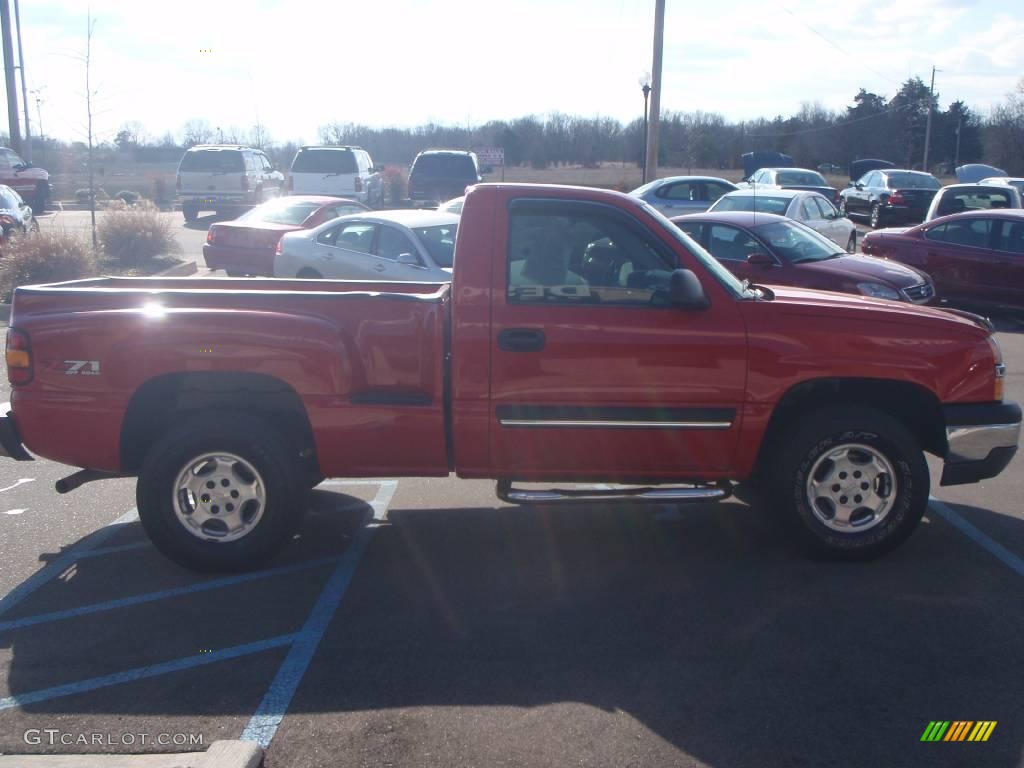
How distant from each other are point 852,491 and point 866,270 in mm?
7237

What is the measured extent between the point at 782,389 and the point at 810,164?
49792 millimetres

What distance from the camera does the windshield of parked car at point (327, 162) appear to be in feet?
84.5

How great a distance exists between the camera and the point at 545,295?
548 centimetres

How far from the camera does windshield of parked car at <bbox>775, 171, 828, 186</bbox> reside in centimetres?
2706

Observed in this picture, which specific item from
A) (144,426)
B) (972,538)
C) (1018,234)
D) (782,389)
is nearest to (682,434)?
(782,389)

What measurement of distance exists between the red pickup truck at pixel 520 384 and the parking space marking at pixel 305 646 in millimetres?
418

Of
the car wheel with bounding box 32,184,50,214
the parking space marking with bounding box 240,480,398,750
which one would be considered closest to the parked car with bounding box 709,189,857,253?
the parking space marking with bounding box 240,480,398,750

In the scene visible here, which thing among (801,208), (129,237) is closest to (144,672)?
(801,208)

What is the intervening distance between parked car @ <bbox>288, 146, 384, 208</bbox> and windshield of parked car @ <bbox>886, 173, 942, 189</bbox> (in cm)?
1411

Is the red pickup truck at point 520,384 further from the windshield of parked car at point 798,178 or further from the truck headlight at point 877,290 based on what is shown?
the windshield of parked car at point 798,178

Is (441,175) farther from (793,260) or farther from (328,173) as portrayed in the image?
(793,260)

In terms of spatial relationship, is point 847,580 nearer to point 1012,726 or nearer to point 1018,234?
point 1012,726

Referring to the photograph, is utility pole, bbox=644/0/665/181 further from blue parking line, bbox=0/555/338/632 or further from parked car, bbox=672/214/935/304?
blue parking line, bbox=0/555/338/632

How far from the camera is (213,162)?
27.5 m
